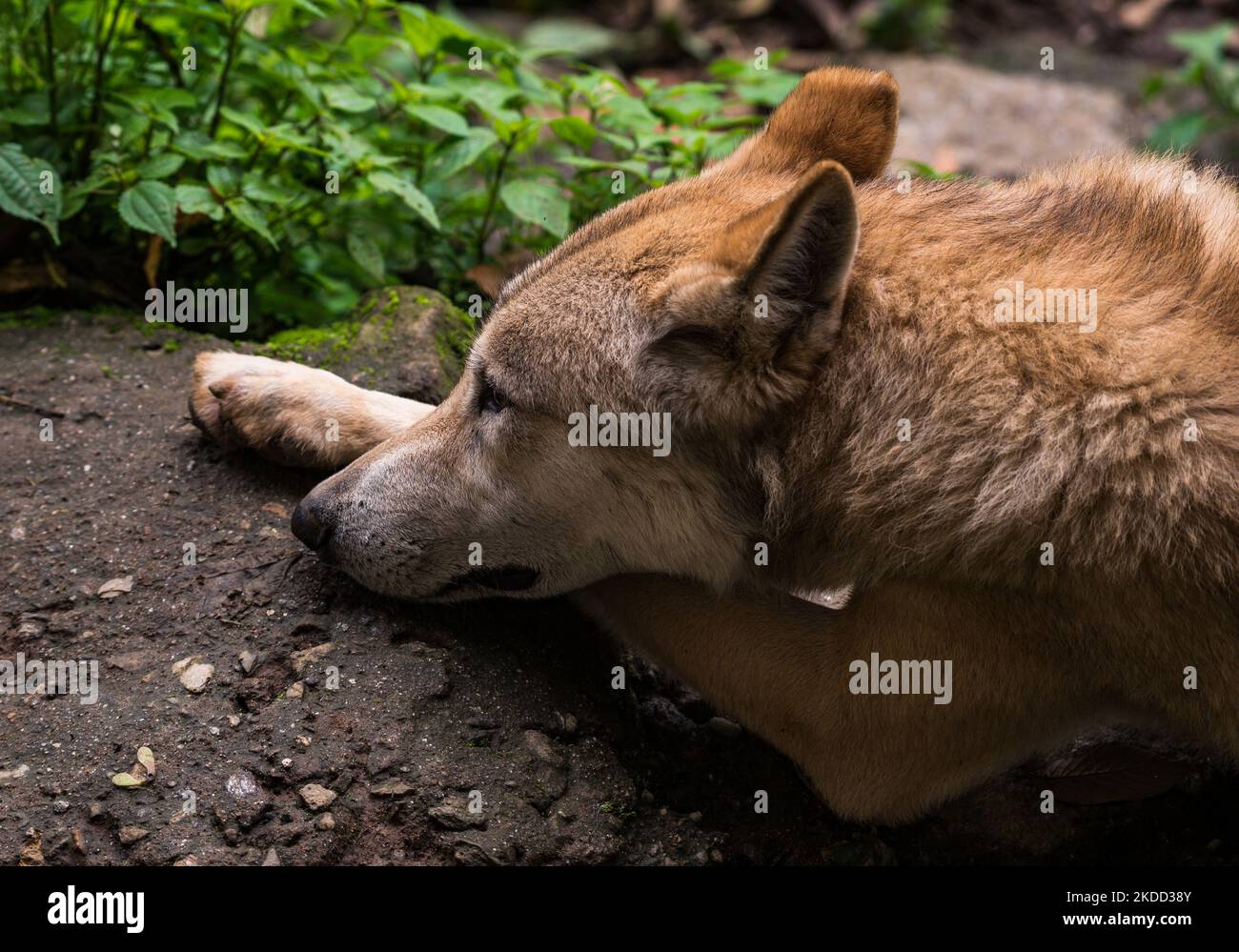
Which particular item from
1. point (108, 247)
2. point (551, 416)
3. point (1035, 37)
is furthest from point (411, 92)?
point (1035, 37)

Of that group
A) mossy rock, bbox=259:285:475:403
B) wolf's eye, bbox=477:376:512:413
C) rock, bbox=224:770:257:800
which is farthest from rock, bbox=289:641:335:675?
mossy rock, bbox=259:285:475:403

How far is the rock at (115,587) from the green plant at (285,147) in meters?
1.27

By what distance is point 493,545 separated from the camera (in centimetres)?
356

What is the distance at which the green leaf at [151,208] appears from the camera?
4215 millimetres

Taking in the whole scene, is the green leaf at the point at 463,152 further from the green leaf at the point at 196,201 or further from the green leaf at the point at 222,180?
the green leaf at the point at 196,201

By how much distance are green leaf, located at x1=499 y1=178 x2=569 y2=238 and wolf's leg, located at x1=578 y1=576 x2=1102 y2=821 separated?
1.68 m

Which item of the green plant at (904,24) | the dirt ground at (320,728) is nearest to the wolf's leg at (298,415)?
the dirt ground at (320,728)

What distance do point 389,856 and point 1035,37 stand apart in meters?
10.1

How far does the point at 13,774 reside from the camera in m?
3.12

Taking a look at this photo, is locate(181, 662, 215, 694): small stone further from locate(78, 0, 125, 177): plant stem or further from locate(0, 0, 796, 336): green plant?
locate(78, 0, 125, 177): plant stem

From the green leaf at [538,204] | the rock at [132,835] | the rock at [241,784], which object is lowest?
the rock at [132,835]
